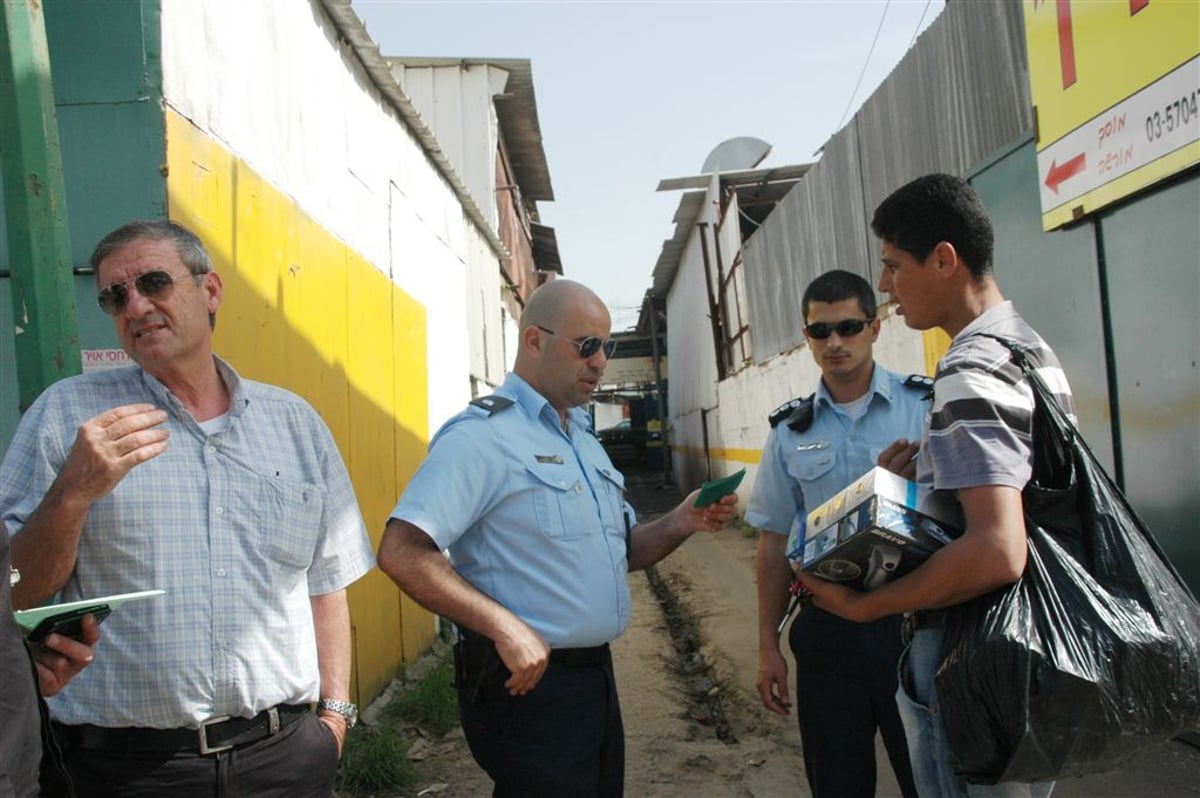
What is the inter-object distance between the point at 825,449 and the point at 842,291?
545mm

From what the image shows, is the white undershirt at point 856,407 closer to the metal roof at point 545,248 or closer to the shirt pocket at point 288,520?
the shirt pocket at point 288,520

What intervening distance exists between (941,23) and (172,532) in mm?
6213

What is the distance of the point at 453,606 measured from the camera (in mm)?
2295

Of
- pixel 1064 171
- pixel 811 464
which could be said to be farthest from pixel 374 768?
pixel 1064 171

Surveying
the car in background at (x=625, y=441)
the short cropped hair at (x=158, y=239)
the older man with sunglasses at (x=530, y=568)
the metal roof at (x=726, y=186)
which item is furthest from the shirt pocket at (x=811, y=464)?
the car in background at (x=625, y=441)

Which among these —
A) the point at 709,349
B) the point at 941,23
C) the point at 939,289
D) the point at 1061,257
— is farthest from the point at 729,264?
the point at 939,289

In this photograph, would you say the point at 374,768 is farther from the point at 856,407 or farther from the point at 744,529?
the point at 744,529

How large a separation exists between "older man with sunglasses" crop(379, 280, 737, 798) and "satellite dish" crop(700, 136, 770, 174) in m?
15.9

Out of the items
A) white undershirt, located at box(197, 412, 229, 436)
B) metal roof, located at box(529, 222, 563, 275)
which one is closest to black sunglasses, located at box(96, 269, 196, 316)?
white undershirt, located at box(197, 412, 229, 436)

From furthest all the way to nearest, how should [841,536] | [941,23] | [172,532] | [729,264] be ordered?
[729,264]
[941,23]
[172,532]
[841,536]

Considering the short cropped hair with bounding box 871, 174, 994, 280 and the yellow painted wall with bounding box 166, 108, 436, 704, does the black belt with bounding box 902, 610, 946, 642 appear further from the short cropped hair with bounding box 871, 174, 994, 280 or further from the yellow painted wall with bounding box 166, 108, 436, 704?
the yellow painted wall with bounding box 166, 108, 436, 704

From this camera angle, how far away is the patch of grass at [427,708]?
5449mm

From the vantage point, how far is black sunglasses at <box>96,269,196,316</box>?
7.09ft

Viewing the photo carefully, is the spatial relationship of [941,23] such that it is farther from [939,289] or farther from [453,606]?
[453,606]
